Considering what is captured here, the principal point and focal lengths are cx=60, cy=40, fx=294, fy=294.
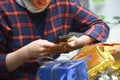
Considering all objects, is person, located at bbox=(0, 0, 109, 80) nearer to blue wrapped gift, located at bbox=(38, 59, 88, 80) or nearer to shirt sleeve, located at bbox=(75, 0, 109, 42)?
shirt sleeve, located at bbox=(75, 0, 109, 42)

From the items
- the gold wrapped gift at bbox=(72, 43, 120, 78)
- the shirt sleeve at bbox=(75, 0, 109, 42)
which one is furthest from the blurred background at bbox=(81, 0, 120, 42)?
the gold wrapped gift at bbox=(72, 43, 120, 78)

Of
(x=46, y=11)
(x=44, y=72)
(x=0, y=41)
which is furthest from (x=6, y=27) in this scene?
(x=44, y=72)

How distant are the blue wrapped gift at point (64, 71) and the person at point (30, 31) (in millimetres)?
135

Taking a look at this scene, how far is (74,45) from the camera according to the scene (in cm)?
96

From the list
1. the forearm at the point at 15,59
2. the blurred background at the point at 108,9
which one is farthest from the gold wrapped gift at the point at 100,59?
the blurred background at the point at 108,9

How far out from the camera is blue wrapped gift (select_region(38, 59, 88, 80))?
0.70 meters

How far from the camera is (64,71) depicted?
695mm

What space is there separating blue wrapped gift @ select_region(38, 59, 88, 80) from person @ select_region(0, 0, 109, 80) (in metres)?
0.14

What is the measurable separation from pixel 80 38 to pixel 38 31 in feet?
0.49

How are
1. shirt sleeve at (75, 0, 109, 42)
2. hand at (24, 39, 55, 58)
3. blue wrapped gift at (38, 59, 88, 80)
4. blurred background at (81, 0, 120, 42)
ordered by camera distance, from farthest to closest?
1. blurred background at (81, 0, 120, 42)
2. shirt sleeve at (75, 0, 109, 42)
3. hand at (24, 39, 55, 58)
4. blue wrapped gift at (38, 59, 88, 80)

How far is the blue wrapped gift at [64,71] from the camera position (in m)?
0.70

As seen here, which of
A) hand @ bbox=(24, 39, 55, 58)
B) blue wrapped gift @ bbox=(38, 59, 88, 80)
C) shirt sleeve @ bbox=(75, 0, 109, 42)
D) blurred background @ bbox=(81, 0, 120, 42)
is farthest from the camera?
blurred background @ bbox=(81, 0, 120, 42)

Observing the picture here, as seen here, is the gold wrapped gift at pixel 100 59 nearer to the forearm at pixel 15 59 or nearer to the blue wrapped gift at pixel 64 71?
the blue wrapped gift at pixel 64 71

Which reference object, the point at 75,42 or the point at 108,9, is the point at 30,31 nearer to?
the point at 75,42
